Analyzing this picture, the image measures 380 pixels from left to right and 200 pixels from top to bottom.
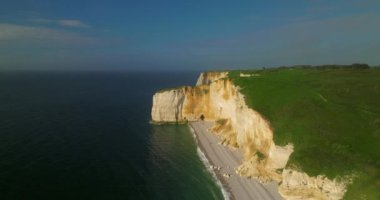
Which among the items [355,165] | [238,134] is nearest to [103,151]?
[238,134]

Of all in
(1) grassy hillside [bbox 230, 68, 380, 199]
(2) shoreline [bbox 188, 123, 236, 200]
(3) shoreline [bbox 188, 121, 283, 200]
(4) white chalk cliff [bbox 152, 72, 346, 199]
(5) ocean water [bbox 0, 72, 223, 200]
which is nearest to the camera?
(1) grassy hillside [bbox 230, 68, 380, 199]

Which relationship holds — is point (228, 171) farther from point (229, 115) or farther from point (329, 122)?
point (229, 115)

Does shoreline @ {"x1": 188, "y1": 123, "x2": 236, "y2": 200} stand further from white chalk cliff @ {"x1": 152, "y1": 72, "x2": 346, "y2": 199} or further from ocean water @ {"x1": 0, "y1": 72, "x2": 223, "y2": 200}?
white chalk cliff @ {"x1": 152, "y1": 72, "x2": 346, "y2": 199}

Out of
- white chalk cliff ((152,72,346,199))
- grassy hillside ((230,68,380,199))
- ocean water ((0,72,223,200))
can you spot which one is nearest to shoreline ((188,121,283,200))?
white chalk cliff ((152,72,346,199))

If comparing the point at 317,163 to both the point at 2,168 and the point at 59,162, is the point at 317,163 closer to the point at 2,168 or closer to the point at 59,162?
the point at 59,162

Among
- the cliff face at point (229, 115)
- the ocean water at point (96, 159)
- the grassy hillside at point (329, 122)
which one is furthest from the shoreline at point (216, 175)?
the grassy hillside at point (329, 122)

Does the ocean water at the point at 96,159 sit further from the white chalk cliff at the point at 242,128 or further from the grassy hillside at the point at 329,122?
the grassy hillside at the point at 329,122
